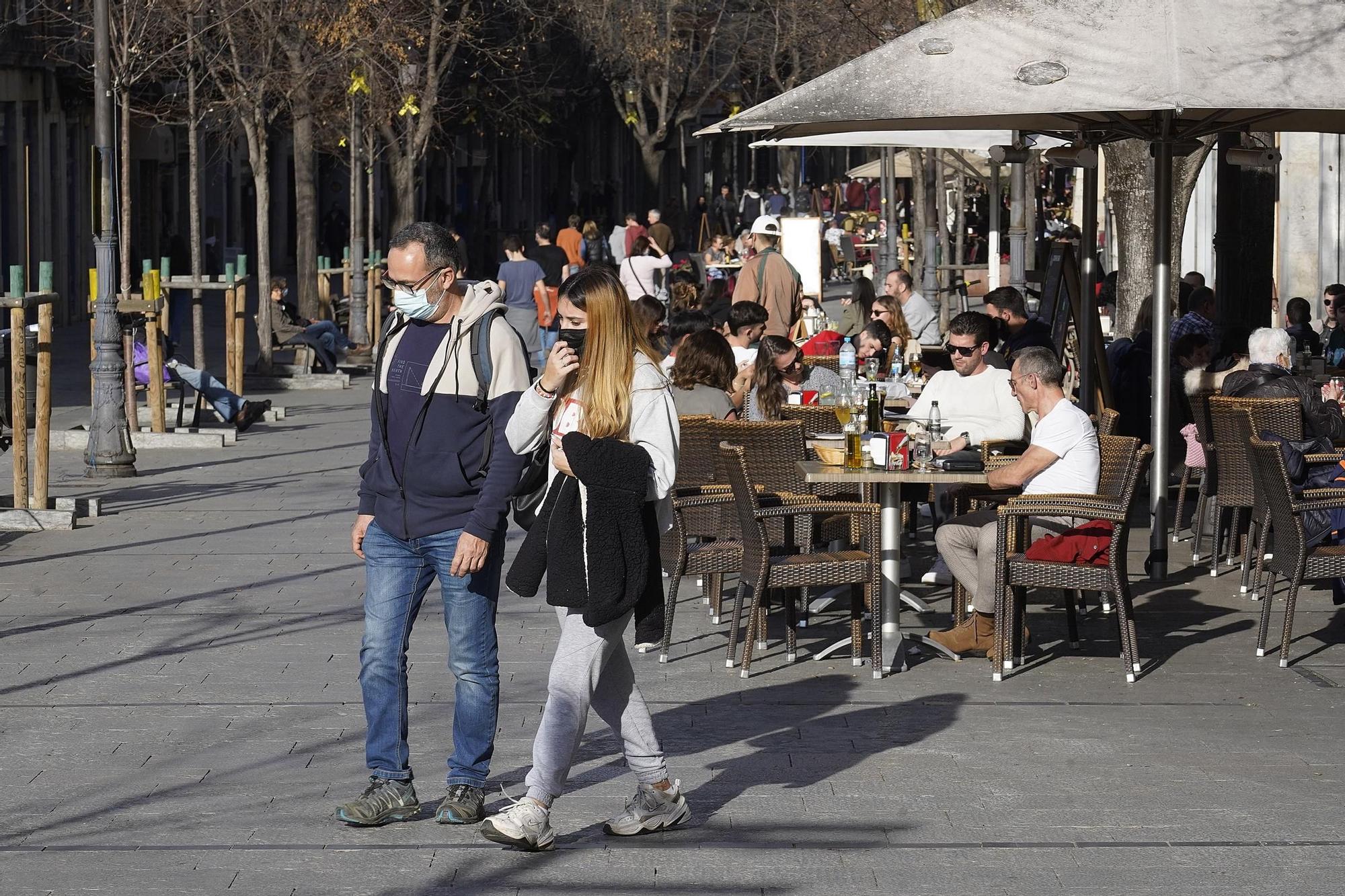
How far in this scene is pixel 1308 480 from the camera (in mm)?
9625

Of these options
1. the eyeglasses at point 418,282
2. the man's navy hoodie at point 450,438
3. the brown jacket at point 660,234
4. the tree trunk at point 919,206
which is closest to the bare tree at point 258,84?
the brown jacket at point 660,234

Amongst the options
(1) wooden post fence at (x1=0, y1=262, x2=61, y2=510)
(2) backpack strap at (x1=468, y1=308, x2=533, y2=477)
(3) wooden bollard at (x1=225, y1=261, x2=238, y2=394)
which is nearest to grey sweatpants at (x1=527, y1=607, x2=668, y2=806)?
(2) backpack strap at (x1=468, y1=308, x2=533, y2=477)

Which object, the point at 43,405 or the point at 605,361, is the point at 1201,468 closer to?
the point at 43,405

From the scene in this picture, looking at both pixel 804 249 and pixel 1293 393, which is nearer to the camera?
pixel 1293 393

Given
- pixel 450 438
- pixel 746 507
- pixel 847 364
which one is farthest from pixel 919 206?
pixel 450 438

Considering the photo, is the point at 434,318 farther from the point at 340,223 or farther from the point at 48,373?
the point at 340,223

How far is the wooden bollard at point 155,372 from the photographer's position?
52.9 feet

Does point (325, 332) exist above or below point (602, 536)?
above

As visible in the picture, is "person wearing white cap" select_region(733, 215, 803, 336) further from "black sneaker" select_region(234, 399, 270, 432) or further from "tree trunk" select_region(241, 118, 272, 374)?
"tree trunk" select_region(241, 118, 272, 374)

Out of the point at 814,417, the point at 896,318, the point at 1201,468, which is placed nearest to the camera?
the point at 814,417

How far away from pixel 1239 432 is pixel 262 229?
13.3 meters

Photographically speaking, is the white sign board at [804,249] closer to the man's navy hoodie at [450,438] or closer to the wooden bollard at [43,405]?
the wooden bollard at [43,405]

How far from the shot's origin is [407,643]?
20.2ft

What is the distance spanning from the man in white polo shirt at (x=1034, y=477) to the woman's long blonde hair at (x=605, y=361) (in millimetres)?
3125
